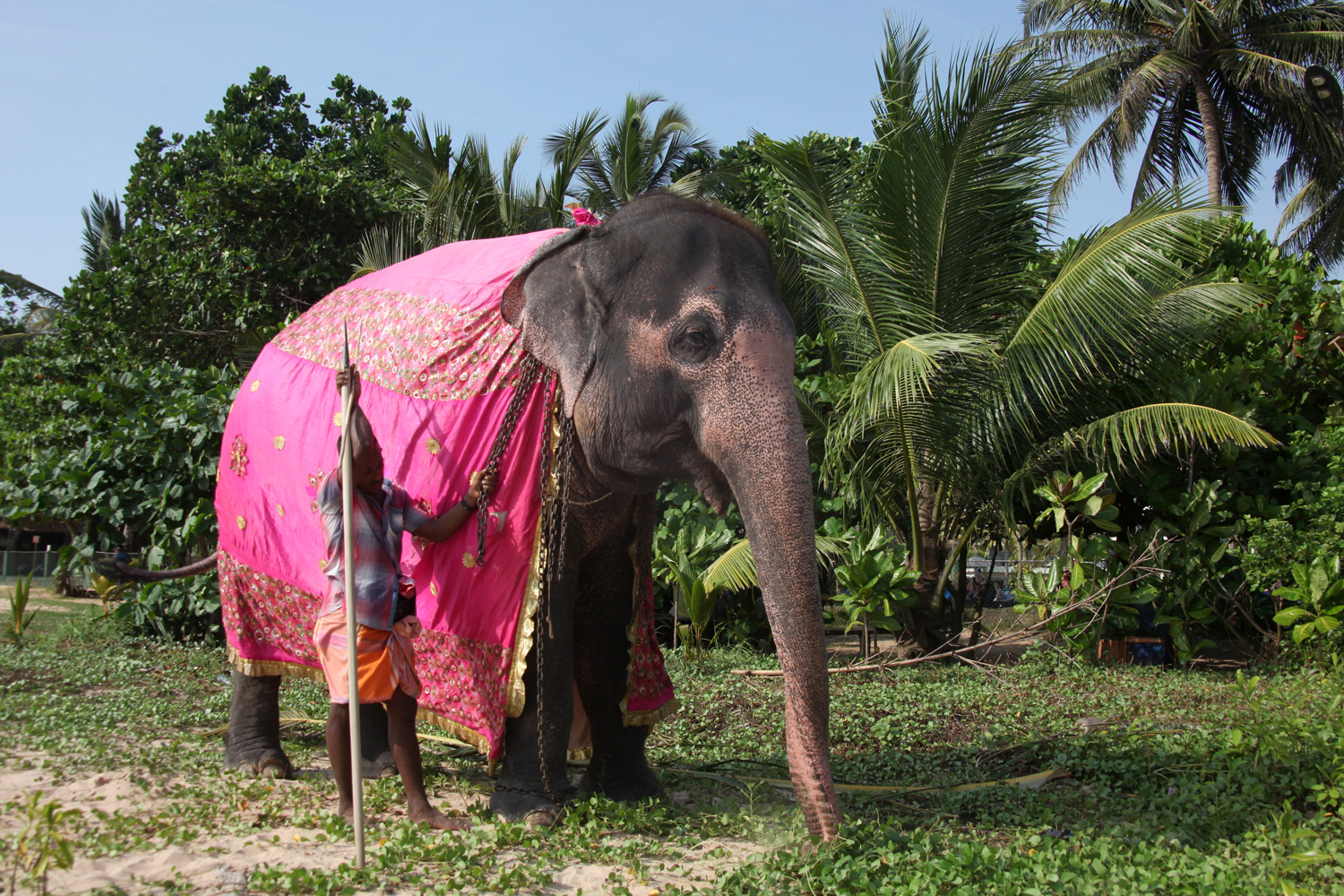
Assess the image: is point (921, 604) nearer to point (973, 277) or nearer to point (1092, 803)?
point (973, 277)

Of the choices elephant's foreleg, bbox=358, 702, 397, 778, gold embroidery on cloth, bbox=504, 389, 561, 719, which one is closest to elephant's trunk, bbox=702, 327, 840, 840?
gold embroidery on cloth, bbox=504, 389, 561, 719

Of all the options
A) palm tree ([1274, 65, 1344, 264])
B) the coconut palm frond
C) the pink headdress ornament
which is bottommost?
the pink headdress ornament

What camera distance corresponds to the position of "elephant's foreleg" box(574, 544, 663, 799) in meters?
4.01

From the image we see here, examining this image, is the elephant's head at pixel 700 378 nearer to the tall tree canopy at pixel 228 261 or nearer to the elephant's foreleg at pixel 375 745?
the elephant's foreleg at pixel 375 745

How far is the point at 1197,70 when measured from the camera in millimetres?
18875

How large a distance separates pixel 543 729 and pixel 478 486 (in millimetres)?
901

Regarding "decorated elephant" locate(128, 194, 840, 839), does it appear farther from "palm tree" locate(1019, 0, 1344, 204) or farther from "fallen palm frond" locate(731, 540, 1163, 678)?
"palm tree" locate(1019, 0, 1344, 204)

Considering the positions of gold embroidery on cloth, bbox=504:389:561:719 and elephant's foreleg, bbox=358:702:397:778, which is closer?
gold embroidery on cloth, bbox=504:389:561:719

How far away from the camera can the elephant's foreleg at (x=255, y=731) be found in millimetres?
4523

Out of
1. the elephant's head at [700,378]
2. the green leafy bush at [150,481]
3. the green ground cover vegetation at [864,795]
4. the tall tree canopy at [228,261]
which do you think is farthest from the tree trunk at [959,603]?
the tall tree canopy at [228,261]

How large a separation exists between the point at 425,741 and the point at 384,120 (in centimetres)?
1775

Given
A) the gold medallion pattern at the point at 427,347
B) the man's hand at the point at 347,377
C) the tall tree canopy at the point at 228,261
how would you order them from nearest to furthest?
1. the man's hand at the point at 347,377
2. the gold medallion pattern at the point at 427,347
3. the tall tree canopy at the point at 228,261

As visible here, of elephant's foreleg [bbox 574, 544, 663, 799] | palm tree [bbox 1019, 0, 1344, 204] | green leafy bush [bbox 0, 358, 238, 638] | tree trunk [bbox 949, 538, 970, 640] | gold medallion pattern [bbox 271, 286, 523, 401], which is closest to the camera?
gold medallion pattern [bbox 271, 286, 523, 401]

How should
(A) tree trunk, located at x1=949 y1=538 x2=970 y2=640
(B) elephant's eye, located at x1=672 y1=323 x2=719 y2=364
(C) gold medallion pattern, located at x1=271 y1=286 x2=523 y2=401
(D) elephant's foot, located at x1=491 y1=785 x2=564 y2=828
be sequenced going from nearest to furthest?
1. (B) elephant's eye, located at x1=672 y1=323 x2=719 y2=364
2. (D) elephant's foot, located at x1=491 y1=785 x2=564 y2=828
3. (C) gold medallion pattern, located at x1=271 y1=286 x2=523 y2=401
4. (A) tree trunk, located at x1=949 y1=538 x2=970 y2=640
